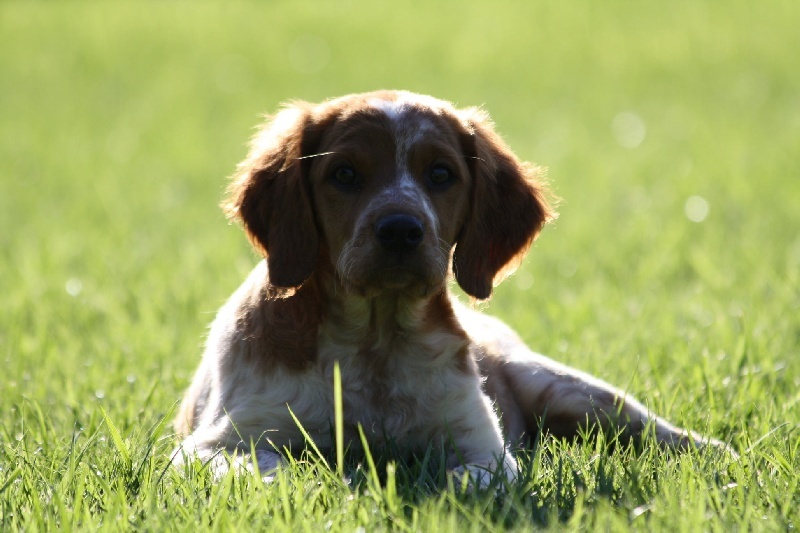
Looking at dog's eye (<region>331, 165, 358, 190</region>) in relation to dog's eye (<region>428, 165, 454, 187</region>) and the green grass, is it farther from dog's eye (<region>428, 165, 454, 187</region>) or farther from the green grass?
the green grass

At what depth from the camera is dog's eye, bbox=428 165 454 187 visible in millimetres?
4207

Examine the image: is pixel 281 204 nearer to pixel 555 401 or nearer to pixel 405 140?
pixel 405 140

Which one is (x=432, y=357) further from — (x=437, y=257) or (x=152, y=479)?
(x=152, y=479)

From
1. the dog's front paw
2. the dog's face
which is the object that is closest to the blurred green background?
the dog's front paw

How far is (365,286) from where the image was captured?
155 inches

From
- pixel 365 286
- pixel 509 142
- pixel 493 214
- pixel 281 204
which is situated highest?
pixel 281 204

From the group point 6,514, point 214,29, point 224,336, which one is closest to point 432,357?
point 224,336

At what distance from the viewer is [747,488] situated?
3.59 m

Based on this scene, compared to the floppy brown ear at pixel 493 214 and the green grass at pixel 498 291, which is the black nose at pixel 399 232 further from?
the green grass at pixel 498 291

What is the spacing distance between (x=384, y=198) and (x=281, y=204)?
1.47 ft

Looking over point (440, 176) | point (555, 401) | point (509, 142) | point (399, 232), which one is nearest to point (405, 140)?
point (440, 176)

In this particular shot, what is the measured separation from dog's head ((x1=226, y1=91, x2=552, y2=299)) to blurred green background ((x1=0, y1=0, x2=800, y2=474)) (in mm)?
1001

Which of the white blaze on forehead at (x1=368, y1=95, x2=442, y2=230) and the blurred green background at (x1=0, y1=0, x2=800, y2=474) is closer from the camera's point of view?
the white blaze on forehead at (x1=368, y1=95, x2=442, y2=230)

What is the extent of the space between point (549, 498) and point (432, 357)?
94 centimetres
